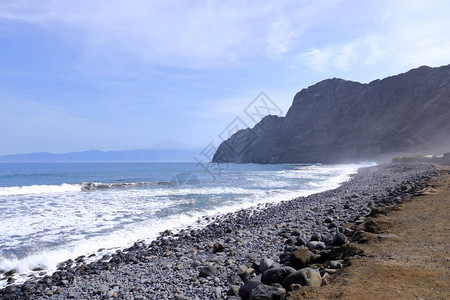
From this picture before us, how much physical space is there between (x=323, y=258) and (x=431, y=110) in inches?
3876

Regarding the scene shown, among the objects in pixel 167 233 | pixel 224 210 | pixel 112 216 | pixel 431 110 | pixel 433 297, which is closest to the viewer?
pixel 433 297

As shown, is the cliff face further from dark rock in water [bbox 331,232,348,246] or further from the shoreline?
dark rock in water [bbox 331,232,348,246]

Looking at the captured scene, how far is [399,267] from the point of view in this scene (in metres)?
4.54

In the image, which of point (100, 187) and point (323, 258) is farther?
point (100, 187)

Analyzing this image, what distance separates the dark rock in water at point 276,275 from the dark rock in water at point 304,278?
131mm

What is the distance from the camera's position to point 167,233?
10.5 m

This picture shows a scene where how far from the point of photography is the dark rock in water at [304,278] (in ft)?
13.6

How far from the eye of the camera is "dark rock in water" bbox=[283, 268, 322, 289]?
13.6 ft

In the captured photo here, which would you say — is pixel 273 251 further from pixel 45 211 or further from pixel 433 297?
pixel 45 211

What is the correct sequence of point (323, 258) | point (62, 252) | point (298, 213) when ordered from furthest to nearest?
point (298, 213) → point (62, 252) → point (323, 258)

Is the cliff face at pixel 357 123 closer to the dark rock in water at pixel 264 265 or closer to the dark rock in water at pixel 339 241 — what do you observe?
the dark rock in water at pixel 339 241

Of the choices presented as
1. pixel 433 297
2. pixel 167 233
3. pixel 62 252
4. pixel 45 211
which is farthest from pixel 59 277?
pixel 45 211

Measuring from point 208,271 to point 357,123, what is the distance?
380 feet

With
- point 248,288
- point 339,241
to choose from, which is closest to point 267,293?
point 248,288
